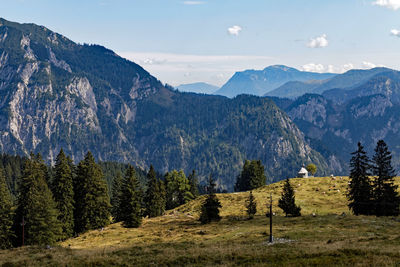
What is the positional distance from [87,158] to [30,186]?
49.3 feet

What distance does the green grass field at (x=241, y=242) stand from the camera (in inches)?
1400

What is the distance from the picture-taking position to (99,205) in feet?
293

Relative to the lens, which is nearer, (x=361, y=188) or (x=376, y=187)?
(x=376, y=187)

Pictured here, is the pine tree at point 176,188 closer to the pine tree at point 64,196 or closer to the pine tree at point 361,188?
the pine tree at point 64,196

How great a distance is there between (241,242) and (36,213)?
42548mm

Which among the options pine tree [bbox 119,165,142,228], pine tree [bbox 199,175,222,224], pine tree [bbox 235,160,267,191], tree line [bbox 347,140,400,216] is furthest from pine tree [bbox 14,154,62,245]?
pine tree [bbox 235,160,267,191]

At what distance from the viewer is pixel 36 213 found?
239ft

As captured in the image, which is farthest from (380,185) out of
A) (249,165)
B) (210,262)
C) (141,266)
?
(249,165)

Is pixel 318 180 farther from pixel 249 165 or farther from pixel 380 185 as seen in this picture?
pixel 380 185

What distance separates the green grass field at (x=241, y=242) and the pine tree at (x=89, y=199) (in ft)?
14.1

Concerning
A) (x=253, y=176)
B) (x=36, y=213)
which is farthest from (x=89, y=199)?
(x=253, y=176)

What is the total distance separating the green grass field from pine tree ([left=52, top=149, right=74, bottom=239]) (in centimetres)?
595

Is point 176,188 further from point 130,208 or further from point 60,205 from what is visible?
point 60,205

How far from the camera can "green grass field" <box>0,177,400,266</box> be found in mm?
35562
